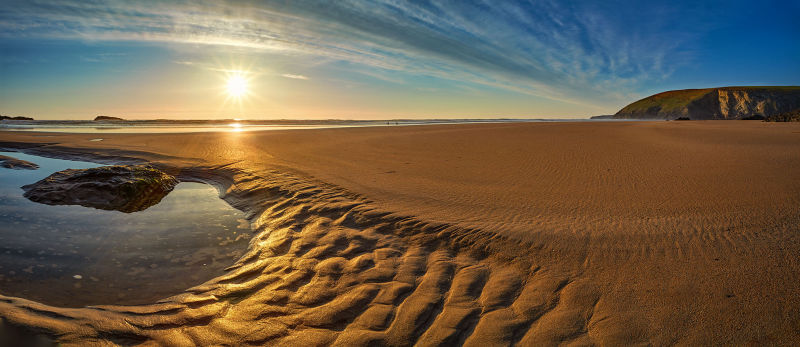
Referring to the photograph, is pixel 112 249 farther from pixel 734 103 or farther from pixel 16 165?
pixel 734 103

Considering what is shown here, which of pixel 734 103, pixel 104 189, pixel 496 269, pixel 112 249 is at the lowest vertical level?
pixel 496 269

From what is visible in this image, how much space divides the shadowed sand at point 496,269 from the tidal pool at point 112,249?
28cm

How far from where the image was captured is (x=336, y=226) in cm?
495

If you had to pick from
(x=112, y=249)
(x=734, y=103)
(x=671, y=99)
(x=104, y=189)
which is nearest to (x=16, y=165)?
(x=104, y=189)

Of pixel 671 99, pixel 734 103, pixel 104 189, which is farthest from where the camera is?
pixel 671 99

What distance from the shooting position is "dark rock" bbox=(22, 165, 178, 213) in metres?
6.21

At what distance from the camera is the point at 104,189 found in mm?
6527

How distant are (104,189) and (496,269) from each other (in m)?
7.54

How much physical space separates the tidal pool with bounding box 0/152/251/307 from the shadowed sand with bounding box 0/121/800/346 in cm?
28

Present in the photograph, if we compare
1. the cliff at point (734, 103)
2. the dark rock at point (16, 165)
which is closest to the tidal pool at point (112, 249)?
the dark rock at point (16, 165)

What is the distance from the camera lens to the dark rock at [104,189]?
6.21 meters

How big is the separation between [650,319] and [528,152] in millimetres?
9938

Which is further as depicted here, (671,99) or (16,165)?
→ (671,99)

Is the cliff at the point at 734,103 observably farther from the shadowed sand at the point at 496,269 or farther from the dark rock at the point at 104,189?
the dark rock at the point at 104,189
